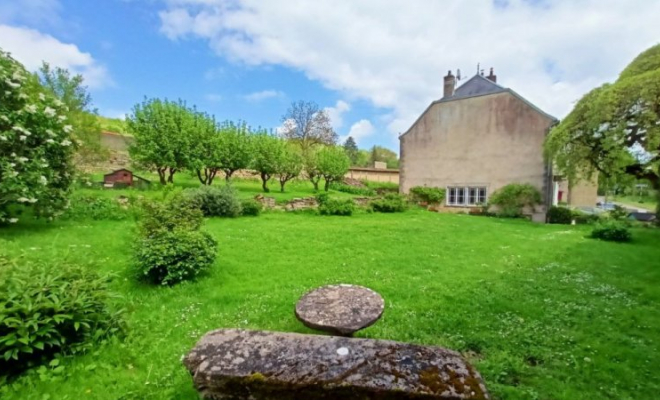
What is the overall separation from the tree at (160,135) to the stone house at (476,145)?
13679 mm

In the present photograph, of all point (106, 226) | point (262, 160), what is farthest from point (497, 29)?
point (262, 160)

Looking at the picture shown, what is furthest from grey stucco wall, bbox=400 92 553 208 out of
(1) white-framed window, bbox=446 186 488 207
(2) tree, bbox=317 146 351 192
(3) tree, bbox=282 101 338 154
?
(3) tree, bbox=282 101 338 154

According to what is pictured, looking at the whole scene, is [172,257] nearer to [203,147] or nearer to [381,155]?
[203,147]

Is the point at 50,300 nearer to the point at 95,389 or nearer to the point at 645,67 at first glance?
the point at 95,389

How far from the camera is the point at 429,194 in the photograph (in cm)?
1988

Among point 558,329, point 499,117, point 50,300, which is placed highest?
point 499,117

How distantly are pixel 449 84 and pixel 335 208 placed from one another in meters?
12.8

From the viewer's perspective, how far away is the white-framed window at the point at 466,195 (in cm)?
1886

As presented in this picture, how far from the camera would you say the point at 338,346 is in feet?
8.05

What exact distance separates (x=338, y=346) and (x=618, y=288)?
242 inches

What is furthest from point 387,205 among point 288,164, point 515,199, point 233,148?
Answer: point 233,148

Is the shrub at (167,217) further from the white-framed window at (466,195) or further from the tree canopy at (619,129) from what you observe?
the white-framed window at (466,195)

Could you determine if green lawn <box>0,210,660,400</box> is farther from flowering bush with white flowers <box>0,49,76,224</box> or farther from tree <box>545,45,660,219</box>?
tree <box>545,45,660,219</box>

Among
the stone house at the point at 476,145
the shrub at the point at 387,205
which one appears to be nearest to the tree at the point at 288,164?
the shrub at the point at 387,205
